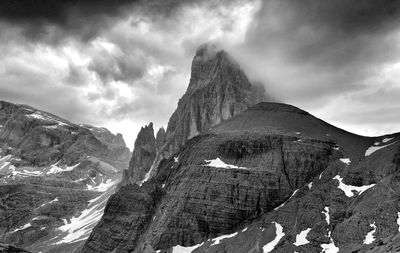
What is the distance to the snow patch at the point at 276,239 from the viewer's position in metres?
157

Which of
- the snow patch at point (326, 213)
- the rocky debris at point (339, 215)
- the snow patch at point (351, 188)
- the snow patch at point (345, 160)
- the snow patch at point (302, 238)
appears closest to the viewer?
the rocky debris at point (339, 215)

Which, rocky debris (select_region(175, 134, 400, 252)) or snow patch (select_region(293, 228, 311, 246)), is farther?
snow patch (select_region(293, 228, 311, 246))

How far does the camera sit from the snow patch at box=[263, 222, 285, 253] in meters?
157

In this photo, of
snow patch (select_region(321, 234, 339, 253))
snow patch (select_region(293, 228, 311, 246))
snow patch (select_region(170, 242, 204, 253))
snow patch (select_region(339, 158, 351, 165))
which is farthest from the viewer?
snow patch (select_region(339, 158, 351, 165))

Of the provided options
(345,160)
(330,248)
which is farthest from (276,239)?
(345,160)

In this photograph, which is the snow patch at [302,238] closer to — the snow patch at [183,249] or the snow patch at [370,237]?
the snow patch at [370,237]

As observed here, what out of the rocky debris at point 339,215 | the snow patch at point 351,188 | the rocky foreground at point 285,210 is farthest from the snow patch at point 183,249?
the snow patch at point 351,188

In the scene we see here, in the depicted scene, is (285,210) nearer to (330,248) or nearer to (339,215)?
(339,215)

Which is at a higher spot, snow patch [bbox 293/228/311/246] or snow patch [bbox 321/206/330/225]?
snow patch [bbox 321/206/330/225]

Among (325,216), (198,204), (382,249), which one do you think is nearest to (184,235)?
(198,204)

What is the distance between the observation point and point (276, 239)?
161500 millimetres

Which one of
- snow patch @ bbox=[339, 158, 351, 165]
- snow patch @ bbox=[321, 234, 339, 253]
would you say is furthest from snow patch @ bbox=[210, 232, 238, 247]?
snow patch @ bbox=[339, 158, 351, 165]

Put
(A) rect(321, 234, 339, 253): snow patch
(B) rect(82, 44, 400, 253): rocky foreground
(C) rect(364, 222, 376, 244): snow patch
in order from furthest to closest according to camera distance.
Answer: (B) rect(82, 44, 400, 253): rocky foreground
(A) rect(321, 234, 339, 253): snow patch
(C) rect(364, 222, 376, 244): snow patch

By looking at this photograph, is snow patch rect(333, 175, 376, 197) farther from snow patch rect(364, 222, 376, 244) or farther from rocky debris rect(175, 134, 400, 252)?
snow patch rect(364, 222, 376, 244)
